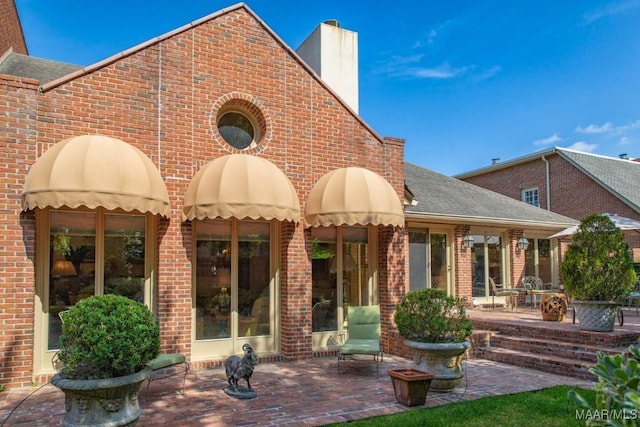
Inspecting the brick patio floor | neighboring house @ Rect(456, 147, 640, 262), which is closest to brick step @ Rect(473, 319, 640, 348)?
the brick patio floor

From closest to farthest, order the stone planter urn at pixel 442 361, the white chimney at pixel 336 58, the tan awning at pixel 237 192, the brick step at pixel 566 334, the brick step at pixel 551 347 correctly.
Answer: the stone planter urn at pixel 442 361
the tan awning at pixel 237 192
the brick step at pixel 551 347
the brick step at pixel 566 334
the white chimney at pixel 336 58

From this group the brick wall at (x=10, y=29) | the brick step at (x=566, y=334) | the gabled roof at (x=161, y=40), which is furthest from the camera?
the brick wall at (x=10, y=29)

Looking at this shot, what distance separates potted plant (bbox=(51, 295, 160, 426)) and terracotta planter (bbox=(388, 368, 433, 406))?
4.22m

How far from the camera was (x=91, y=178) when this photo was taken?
820cm

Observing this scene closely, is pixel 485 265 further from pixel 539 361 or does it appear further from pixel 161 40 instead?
pixel 161 40

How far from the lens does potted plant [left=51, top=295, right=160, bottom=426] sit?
558 centimetres

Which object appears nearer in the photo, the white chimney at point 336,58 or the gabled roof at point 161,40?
the gabled roof at point 161,40

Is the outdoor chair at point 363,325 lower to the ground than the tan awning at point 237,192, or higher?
lower

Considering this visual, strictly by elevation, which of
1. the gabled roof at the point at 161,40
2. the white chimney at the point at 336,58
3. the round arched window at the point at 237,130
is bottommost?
the round arched window at the point at 237,130

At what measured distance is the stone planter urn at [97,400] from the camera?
18.1 feet

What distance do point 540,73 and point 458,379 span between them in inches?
554

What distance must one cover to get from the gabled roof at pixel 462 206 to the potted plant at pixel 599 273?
5.44 metres

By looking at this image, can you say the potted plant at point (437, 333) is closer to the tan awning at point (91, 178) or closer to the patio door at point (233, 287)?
the patio door at point (233, 287)

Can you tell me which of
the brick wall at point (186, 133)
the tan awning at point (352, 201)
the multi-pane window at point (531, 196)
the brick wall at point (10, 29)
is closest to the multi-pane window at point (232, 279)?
the brick wall at point (186, 133)
